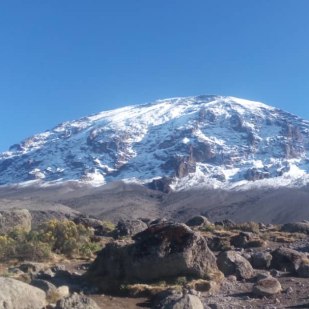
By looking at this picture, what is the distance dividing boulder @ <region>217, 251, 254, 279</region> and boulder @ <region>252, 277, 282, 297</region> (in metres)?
2.25

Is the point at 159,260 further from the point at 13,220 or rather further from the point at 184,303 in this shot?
the point at 13,220

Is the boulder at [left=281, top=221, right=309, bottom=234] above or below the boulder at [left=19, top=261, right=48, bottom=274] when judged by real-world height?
above

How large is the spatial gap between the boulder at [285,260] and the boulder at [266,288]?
11.9 ft

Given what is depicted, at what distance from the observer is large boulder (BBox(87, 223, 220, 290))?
59.0 feet

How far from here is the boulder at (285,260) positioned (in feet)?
66.5

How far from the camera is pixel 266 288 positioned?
635 inches

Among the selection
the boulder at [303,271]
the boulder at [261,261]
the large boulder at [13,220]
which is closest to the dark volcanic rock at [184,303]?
the boulder at [303,271]

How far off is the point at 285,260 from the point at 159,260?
17.1 ft

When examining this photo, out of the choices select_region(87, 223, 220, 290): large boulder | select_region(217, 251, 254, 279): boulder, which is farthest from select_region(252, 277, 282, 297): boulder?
select_region(217, 251, 254, 279): boulder

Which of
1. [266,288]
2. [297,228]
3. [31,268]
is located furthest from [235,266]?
[297,228]

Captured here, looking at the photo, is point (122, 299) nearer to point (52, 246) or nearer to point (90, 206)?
point (52, 246)

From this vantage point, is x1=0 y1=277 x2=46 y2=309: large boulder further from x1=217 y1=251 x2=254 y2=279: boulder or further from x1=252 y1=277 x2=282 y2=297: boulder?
x1=217 y1=251 x2=254 y2=279: boulder

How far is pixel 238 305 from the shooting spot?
1506 centimetres

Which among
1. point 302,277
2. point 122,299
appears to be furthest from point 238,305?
point 302,277
